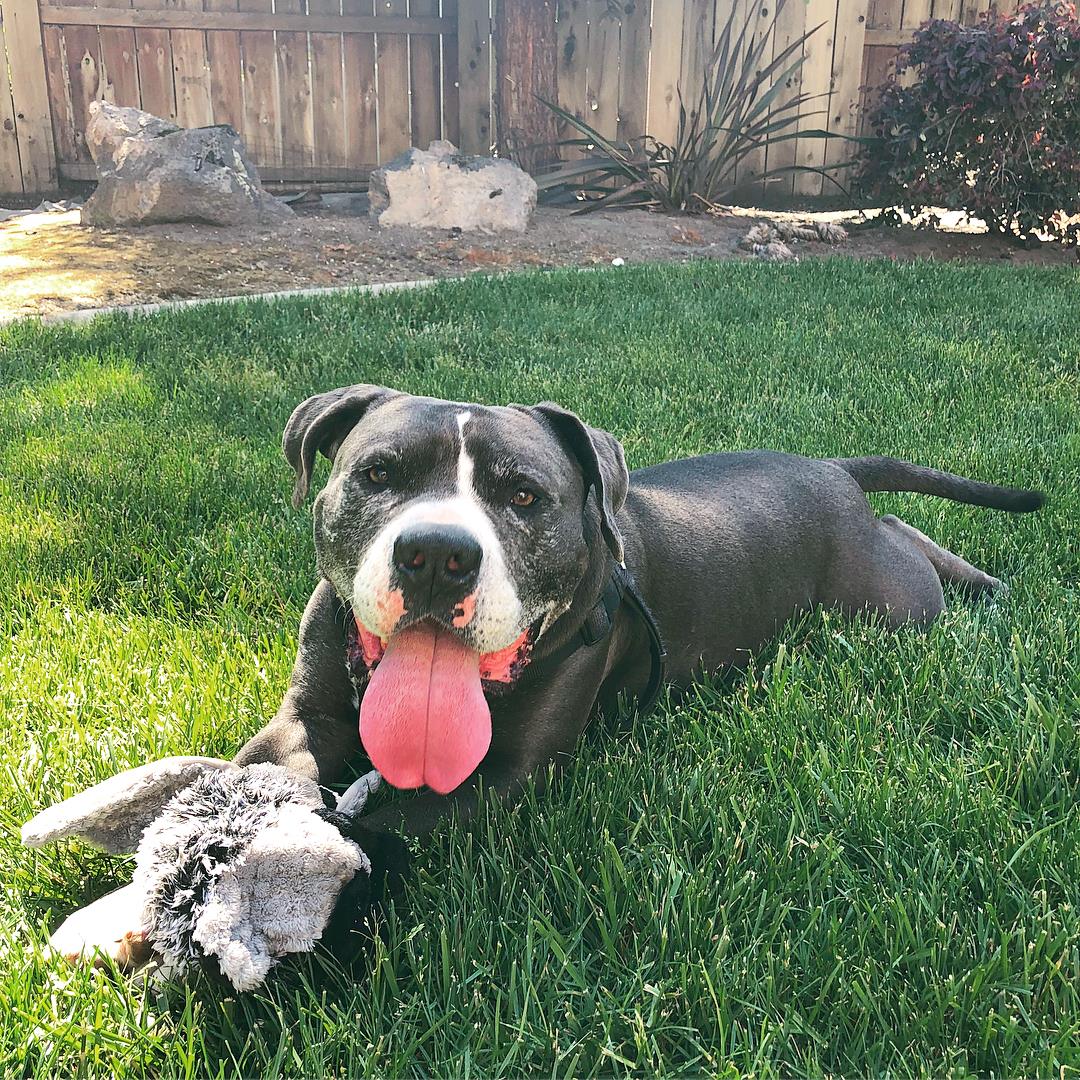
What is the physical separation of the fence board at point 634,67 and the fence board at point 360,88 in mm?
2065

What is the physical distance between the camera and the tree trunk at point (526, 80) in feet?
37.3

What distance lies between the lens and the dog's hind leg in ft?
12.5

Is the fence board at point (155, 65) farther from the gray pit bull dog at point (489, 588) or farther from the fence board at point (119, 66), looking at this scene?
the gray pit bull dog at point (489, 588)

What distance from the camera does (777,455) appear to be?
3.74 metres

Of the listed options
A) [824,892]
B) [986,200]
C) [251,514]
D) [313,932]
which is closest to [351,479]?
[313,932]

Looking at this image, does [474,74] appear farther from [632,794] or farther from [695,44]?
[632,794]

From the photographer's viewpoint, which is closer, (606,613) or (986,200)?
(606,613)

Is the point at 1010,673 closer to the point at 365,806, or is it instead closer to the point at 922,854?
the point at 922,854

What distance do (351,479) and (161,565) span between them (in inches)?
56.4

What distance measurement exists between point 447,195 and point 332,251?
60.6 inches

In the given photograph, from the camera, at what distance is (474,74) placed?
11688mm

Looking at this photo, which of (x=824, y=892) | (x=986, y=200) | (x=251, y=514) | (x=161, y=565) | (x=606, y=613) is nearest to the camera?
(x=824, y=892)

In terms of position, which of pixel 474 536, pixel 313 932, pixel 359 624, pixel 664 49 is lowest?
pixel 313 932

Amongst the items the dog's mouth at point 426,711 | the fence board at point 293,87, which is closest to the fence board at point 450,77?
the fence board at point 293,87
